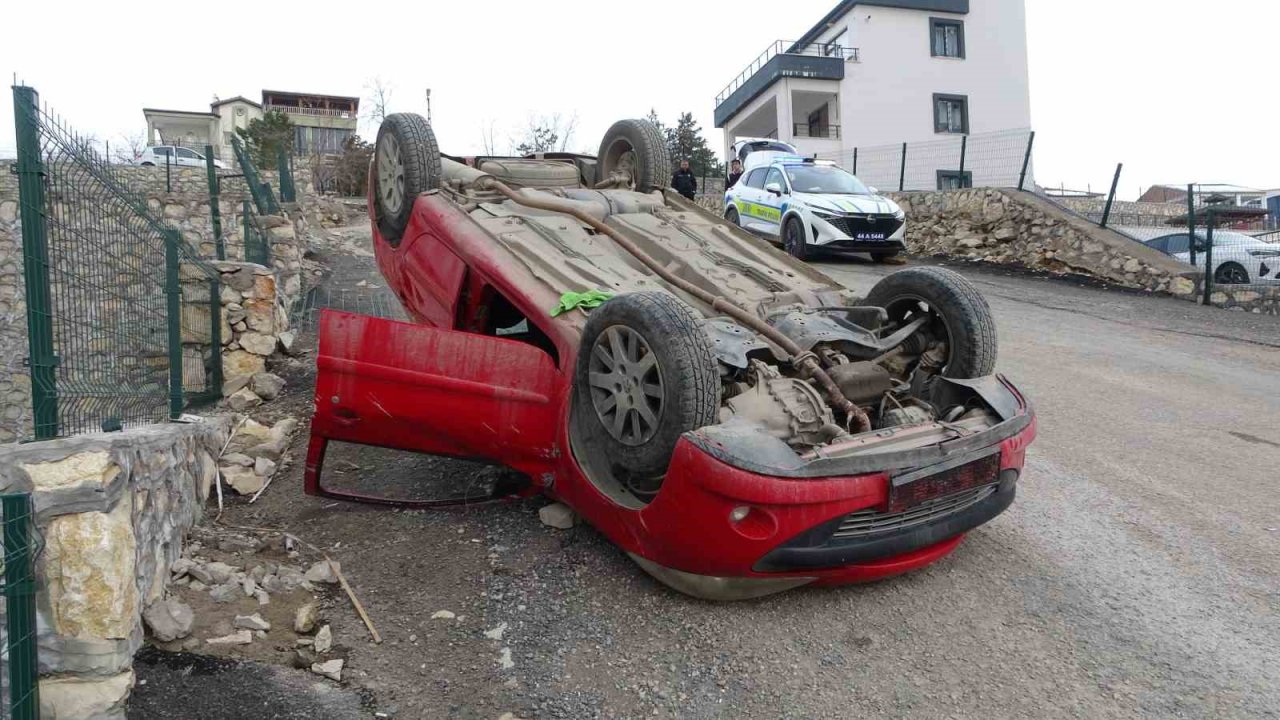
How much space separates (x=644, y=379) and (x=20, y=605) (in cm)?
216

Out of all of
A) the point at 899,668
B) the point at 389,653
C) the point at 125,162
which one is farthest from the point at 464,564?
the point at 125,162

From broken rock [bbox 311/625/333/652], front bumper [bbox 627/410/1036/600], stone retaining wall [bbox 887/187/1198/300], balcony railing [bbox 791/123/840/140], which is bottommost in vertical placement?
broken rock [bbox 311/625/333/652]

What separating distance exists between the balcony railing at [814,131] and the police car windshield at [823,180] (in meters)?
16.5

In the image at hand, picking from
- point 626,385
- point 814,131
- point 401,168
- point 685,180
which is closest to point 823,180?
point 685,180

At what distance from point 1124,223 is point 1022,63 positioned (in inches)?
790

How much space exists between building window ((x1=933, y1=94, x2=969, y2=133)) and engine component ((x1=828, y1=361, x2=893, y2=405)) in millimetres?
29541

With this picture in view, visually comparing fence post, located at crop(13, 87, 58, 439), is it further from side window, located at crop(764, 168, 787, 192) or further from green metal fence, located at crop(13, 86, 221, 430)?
side window, located at crop(764, 168, 787, 192)

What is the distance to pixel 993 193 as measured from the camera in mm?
15445

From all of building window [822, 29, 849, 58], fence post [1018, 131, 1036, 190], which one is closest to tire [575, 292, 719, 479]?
fence post [1018, 131, 1036, 190]

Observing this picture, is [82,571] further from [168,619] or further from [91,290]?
[91,290]

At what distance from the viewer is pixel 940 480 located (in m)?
3.50

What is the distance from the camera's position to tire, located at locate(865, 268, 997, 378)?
432 cm

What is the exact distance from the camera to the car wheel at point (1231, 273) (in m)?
12.6

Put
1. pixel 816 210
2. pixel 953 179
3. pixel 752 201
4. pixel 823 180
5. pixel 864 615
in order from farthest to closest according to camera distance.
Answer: pixel 953 179 < pixel 752 201 < pixel 823 180 < pixel 816 210 < pixel 864 615
